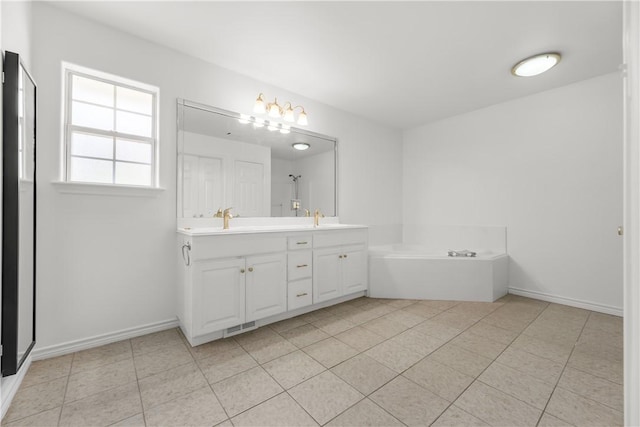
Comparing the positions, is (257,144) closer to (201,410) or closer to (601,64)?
(201,410)

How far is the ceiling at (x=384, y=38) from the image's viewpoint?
1.95 meters

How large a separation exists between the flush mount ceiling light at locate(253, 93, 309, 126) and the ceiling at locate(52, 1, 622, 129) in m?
0.22

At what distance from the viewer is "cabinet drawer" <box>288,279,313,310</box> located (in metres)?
2.56

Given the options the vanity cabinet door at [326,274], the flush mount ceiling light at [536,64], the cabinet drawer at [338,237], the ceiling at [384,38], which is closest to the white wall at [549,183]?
the ceiling at [384,38]

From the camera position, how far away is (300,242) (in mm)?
2646

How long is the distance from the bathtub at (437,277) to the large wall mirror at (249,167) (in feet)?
3.41

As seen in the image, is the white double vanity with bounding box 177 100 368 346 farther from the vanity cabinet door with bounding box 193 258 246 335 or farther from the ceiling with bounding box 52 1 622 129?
the ceiling with bounding box 52 1 622 129

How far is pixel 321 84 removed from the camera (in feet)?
10.0

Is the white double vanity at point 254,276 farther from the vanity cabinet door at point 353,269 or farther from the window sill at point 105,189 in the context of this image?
the window sill at point 105,189

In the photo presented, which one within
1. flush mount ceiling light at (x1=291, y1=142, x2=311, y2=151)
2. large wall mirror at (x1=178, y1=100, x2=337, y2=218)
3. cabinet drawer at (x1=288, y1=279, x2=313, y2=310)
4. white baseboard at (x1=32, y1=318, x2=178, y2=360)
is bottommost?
white baseboard at (x1=32, y1=318, x2=178, y2=360)

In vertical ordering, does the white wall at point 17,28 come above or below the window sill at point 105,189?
above

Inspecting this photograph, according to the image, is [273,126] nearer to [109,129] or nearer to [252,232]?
[252,232]

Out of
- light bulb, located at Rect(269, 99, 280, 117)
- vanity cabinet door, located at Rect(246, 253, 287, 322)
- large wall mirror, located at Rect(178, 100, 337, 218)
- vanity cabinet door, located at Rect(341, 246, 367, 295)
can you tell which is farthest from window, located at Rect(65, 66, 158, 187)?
vanity cabinet door, located at Rect(341, 246, 367, 295)

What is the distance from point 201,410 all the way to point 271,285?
1.11 meters
